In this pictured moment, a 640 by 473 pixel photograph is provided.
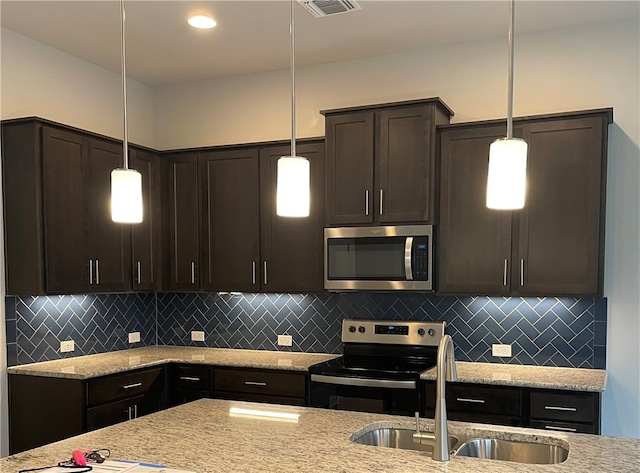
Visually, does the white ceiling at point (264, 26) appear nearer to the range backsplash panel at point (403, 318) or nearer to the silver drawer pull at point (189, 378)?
the range backsplash panel at point (403, 318)

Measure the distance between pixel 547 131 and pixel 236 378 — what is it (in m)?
2.51

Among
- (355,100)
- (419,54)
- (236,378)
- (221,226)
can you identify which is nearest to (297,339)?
(236,378)

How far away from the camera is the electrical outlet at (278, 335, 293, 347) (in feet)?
14.7

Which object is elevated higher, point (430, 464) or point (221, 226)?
point (221, 226)

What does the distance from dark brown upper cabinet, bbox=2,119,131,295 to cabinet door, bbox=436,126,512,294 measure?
2.26 meters

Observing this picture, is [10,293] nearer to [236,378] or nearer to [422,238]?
[236,378]

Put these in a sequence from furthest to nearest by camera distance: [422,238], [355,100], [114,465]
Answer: [355,100], [422,238], [114,465]

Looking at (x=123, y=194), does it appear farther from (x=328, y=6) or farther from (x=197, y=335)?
(x=197, y=335)

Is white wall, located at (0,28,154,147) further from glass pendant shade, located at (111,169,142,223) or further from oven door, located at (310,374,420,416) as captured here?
oven door, located at (310,374,420,416)

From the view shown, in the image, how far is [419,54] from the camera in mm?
4141

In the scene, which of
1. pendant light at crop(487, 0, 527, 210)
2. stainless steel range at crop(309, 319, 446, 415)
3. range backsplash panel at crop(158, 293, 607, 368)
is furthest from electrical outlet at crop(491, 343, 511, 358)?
pendant light at crop(487, 0, 527, 210)

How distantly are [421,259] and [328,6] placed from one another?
1587 mm

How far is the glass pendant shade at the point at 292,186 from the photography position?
1960 millimetres

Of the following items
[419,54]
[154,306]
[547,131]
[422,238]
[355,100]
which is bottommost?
[154,306]
